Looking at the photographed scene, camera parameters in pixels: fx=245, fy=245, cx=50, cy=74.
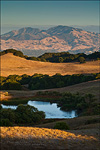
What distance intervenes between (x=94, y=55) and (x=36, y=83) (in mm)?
85656

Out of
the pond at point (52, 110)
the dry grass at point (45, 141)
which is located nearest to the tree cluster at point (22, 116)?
the pond at point (52, 110)

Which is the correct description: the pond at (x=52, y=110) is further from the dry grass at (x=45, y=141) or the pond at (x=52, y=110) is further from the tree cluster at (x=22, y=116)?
the dry grass at (x=45, y=141)

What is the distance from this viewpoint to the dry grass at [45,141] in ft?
54.4

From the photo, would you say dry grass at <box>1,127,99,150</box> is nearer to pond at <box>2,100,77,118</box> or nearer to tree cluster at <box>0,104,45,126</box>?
tree cluster at <box>0,104,45,126</box>

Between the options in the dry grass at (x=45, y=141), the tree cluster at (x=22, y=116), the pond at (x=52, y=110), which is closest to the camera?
the dry grass at (x=45, y=141)

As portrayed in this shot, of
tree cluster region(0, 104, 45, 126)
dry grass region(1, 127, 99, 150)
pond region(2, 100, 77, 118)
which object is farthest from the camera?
pond region(2, 100, 77, 118)

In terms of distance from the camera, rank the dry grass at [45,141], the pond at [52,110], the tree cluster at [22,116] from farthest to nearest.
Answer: the pond at [52,110] → the tree cluster at [22,116] → the dry grass at [45,141]

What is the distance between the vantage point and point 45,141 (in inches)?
707

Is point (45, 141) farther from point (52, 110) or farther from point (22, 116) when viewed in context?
point (52, 110)

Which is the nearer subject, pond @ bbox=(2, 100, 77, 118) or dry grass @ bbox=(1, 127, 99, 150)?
dry grass @ bbox=(1, 127, 99, 150)

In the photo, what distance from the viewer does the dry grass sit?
1657cm

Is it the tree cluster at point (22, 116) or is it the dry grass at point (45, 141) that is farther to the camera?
the tree cluster at point (22, 116)

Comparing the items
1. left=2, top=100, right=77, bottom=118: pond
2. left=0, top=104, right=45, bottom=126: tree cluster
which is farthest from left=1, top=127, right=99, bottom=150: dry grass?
left=2, top=100, right=77, bottom=118: pond

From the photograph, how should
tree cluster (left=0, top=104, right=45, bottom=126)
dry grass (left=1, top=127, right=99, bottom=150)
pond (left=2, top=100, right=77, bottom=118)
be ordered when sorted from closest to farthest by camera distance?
dry grass (left=1, top=127, right=99, bottom=150), tree cluster (left=0, top=104, right=45, bottom=126), pond (left=2, top=100, right=77, bottom=118)
